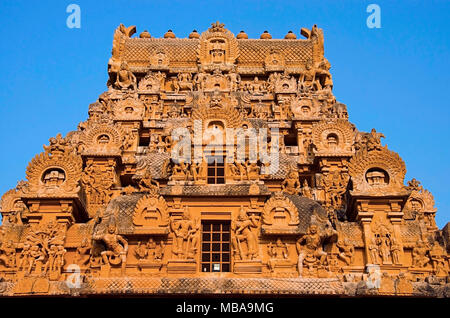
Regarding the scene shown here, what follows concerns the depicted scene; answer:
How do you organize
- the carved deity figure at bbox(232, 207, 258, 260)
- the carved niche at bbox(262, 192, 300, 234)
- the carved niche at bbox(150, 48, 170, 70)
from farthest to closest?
the carved niche at bbox(150, 48, 170, 70) < the carved niche at bbox(262, 192, 300, 234) < the carved deity figure at bbox(232, 207, 258, 260)

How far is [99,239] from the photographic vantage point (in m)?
20.0

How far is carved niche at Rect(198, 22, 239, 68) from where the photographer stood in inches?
1592

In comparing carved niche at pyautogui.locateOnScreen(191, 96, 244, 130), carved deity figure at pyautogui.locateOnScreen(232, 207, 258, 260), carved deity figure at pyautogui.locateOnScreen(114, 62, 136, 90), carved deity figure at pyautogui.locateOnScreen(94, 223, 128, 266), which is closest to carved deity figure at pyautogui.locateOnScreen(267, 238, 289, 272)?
carved deity figure at pyautogui.locateOnScreen(232, 207, 258, 260)

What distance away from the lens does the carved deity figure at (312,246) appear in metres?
19.9

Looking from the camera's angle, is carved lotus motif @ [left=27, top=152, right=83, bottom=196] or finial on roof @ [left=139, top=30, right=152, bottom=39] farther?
finial on roof @ [left=139, top=30, right=152, bottom=39]

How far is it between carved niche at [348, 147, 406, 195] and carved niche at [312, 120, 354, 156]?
8.53 m

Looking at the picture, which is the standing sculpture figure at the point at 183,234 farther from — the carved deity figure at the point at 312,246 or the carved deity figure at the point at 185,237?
the carved deity figure at the point at 312,246

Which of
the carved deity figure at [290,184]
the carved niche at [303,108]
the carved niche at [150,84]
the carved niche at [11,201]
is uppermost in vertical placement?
the carved niche at [150,84]

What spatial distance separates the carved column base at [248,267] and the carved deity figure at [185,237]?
1691 mm

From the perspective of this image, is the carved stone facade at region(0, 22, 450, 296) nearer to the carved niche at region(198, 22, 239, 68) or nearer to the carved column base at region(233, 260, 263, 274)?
the carved column base at region(233, 260, 263, 274)

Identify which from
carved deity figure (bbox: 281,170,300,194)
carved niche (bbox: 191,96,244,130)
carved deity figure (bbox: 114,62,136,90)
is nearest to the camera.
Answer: carved deity figure (bbox: 281,170,300,194)

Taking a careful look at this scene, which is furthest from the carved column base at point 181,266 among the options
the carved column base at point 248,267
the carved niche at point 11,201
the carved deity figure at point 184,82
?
the carved deity figure at point 184,82

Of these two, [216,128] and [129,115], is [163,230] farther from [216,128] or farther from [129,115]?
[129,115]
